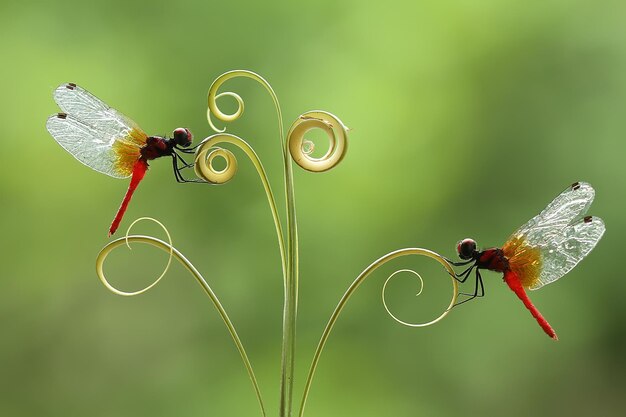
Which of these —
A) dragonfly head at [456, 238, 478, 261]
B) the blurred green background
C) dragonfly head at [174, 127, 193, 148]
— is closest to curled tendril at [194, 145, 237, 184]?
dragonfly head at [174, 127, 193, 148]

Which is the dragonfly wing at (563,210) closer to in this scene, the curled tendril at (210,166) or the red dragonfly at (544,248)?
the red dragonfly at (544,248)

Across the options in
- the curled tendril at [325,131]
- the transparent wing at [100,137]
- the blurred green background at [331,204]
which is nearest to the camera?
the curled tendril at [325,131]

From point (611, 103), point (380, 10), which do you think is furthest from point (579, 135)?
point (380, 10)

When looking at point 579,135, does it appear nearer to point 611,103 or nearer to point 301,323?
point 611,103

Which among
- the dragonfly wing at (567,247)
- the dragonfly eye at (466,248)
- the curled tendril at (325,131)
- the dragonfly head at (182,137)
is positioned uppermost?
the dragonfly head at (182,137)

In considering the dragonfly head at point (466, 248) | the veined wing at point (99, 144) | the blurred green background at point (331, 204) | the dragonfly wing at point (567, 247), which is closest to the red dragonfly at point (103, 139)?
the veined wing at point (99, 144)

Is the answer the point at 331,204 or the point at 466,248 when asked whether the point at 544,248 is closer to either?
the point at 466,248

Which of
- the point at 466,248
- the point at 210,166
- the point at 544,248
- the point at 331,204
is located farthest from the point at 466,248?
the point at 331,204

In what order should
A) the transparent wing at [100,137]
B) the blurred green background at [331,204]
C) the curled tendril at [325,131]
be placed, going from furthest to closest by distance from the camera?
the blurred green background at [331,204], the transparent wing at [100,137], the curled tendril at [325,131]
